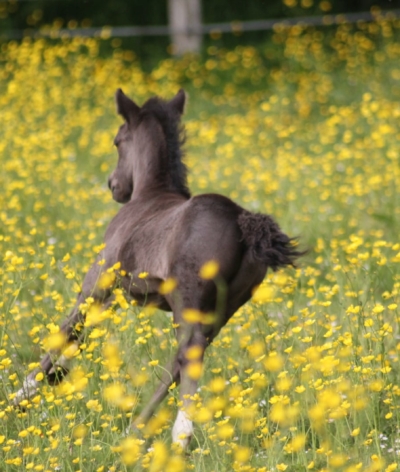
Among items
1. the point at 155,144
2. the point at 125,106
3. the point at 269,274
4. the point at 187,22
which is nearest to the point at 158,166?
the point at 155,144

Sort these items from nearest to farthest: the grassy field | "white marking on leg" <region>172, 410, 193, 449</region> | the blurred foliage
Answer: the grassy field → "white marking on leg" <region>172, 410, 193, 449</region> → the blurred foliage

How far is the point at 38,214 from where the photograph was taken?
7102mm

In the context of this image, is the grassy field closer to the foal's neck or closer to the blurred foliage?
the foal's neck

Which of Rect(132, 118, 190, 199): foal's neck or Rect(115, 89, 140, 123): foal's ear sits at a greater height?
Rect(115, 89, 140, 123): foal's ear

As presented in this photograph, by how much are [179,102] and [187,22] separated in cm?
864

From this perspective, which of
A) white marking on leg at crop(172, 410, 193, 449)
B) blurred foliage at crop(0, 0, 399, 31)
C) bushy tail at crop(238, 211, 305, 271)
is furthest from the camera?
blurred foliage at crop(0, 0, 399, 31)

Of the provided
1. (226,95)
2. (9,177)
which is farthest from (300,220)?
(226,95)

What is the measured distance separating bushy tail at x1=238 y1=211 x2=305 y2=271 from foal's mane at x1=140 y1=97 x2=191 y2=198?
1055mm

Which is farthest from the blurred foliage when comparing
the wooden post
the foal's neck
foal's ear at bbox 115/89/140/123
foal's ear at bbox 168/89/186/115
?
the foal's neck

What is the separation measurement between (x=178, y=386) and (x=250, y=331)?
908 millimetres

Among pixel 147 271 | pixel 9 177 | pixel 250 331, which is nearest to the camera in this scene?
pixel 147 271

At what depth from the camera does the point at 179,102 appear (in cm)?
507

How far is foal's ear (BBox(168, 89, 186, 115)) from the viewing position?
5.01 meters

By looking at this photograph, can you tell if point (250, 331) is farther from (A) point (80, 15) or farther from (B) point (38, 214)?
(A) point (80, 15)
